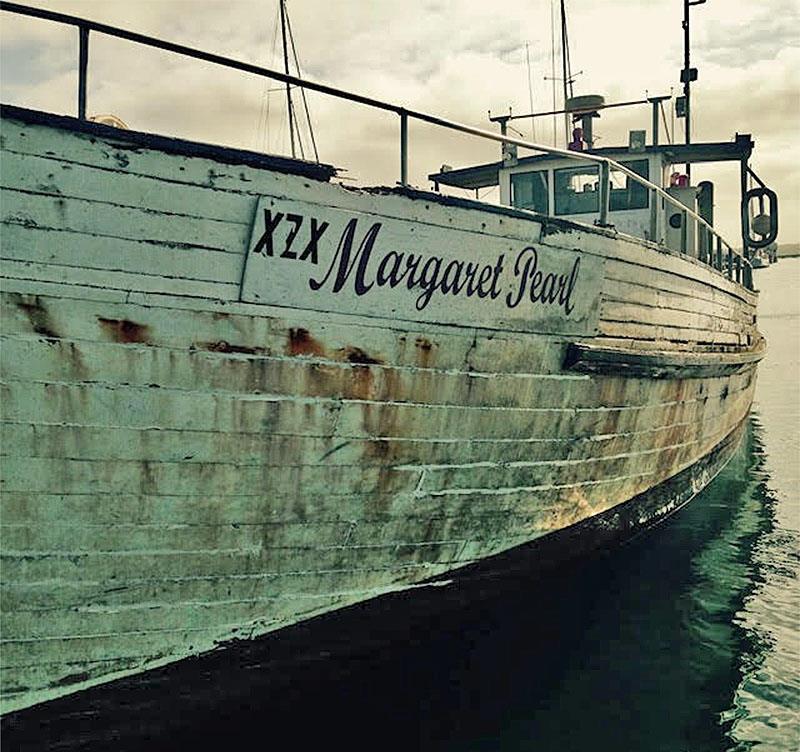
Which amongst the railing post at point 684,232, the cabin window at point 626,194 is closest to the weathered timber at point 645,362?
the railing post at point 684,232

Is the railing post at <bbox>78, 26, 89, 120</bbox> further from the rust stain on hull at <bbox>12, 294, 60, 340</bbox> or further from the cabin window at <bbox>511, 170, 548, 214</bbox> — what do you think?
the cabin window at <bbox>511, 170, 548, 214</bbox>

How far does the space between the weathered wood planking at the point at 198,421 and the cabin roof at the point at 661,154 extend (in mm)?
4958

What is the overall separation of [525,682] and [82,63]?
4439mm

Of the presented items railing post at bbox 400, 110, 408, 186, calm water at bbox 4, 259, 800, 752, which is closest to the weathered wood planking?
railing post at bbox 400, 110, 408, 186

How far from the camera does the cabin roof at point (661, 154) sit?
9102mm

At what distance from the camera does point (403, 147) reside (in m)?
4.16

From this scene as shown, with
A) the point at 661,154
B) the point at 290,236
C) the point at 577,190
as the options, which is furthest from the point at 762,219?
the point at 290,236

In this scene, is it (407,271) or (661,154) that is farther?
(661,154)

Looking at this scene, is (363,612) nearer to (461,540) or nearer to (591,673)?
(461,540)

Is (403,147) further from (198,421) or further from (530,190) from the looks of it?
(530,190)

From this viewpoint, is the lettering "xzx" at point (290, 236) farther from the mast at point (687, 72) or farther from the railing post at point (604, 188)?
the mast at point (687, 72)

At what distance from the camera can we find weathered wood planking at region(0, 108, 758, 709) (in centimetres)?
323

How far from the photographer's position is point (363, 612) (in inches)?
171

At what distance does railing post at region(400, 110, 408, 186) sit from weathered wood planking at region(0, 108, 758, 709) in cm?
16
